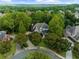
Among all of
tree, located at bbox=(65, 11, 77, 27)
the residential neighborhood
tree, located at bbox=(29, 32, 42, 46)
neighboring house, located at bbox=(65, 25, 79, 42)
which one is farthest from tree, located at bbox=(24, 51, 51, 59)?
tree, located at bbox=(65, 11, 77, 27)

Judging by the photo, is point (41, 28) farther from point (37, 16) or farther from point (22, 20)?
point (22, 20)

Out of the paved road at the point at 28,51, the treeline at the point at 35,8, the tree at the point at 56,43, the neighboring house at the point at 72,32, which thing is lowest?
the paved road at the point at 28,51

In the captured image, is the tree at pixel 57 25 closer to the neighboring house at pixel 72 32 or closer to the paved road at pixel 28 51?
the neighboring house at pixel 72 32

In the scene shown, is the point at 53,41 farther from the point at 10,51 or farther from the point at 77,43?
the point at 10,51

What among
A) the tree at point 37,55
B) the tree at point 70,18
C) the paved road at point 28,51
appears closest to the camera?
the tree at point 37,55

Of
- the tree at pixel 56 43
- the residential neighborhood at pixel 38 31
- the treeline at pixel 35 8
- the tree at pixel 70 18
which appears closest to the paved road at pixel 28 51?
the residential neighborhood at pixel 38 31

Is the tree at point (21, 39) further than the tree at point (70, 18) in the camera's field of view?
No

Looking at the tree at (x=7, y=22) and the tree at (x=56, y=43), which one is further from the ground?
the tree at (x=7, y=22)

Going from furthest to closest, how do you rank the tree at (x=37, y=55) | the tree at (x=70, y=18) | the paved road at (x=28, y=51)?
1. the tree at (x=70, y=18)
2. the paved road at (x=28, y=51)
3. the tree at (x=37, y=55)
